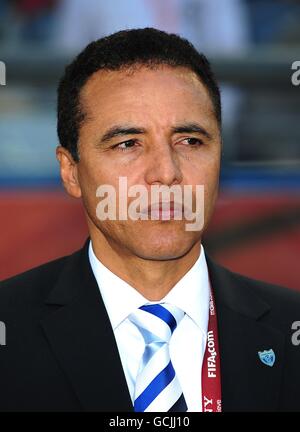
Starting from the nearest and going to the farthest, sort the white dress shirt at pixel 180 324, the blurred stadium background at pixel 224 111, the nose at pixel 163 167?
1. the nose at pixel 163 167
2. the white dress shirt at pixel 180 324
3. the blurred stadium background at pixel 224 111

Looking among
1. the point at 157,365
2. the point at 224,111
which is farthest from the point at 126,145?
the point at 224,111

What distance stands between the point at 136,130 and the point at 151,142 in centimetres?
5

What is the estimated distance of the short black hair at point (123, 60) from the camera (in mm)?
2311

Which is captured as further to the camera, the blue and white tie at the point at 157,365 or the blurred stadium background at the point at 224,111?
the blurred stadium background at the point at 224,111

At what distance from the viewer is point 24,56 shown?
5.30 metres

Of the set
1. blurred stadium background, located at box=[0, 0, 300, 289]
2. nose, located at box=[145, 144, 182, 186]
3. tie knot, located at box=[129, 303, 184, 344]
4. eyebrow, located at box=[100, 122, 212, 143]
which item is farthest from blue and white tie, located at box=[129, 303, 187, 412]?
blurred stadium background, located at box=[0, 0, 300, 289]

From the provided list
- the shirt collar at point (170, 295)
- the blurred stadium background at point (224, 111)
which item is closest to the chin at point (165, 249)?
the shirt collar at point (170, 295)

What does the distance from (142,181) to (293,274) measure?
3536 millimetres

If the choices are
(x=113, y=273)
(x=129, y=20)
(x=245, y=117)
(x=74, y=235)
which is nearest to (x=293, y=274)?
(x=245, y=117)

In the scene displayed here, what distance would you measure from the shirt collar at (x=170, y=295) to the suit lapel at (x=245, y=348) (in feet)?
0.24

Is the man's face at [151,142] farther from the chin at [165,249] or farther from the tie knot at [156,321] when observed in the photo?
the tie knot at [156,321]

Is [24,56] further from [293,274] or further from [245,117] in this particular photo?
[293,274]

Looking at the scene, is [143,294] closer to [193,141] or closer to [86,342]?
[86,342]

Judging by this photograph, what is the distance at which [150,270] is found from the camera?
232cm
